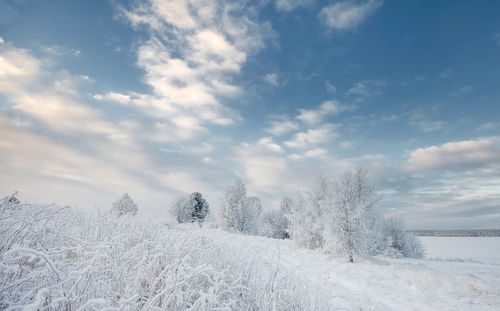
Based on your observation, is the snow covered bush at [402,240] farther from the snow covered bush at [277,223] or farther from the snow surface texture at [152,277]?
the snow surface texture at [152,277]

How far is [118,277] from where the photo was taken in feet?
11.2

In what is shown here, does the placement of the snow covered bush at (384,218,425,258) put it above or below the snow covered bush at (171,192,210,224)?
below

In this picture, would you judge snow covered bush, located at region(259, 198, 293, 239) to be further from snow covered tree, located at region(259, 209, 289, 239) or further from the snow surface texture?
the snow surface texture

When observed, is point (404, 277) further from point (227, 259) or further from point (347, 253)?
point (227, 259)

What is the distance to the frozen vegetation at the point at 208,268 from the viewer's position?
9.27 ft

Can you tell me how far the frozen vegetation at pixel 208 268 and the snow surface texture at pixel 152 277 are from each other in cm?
2

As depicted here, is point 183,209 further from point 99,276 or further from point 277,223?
point 99,276

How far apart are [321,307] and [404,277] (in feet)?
31.4

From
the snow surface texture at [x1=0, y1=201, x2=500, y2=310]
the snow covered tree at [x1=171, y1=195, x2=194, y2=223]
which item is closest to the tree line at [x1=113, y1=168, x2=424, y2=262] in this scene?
the snow surface texture at [x1=0, y1=201, x2=500, y2=310]

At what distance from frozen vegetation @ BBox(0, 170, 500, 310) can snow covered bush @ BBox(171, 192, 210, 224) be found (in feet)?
98.8

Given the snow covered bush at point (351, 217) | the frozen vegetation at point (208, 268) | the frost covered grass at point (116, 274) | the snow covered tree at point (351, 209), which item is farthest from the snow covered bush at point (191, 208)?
the frost covered grass at point (116, 274)

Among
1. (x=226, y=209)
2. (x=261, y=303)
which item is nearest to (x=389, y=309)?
(x=261, y=303)

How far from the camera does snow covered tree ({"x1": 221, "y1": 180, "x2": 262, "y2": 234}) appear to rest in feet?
148

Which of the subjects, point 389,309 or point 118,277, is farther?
point 389,309
